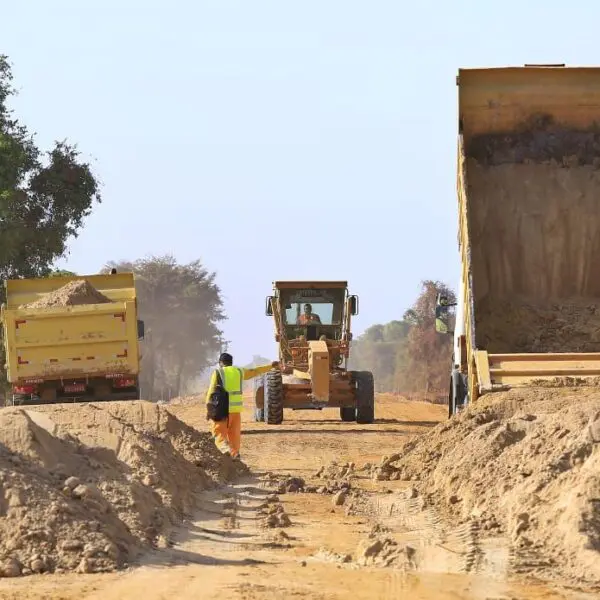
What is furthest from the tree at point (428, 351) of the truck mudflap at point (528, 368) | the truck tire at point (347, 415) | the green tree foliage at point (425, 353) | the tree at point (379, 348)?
the truck mudflap at point (528, 368)

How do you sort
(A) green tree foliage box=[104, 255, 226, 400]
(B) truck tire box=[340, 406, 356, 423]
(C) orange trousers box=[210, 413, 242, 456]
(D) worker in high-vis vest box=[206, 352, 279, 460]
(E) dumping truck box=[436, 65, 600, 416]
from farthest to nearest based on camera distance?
(A) green tree foliage box=[104, 255, 226, 400] < (B) truck tire box=[340, 406, 356, 423] < (E) dumping truck box=[436, 65, 600, 416] < (C) orange trousers box=[210, 413, 242, 456] < (D) worker in high-vis vest box=[206, 352, 279, 460]

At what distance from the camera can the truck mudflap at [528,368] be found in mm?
14883

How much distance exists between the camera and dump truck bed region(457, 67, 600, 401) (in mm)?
17984

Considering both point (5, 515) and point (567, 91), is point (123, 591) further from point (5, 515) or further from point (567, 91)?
point (567, 91)

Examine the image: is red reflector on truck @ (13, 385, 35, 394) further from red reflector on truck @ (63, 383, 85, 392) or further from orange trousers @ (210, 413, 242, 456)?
orange trousers @ (210, 413, 242, 456)

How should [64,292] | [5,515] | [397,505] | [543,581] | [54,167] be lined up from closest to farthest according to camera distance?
[543,581]
[5,515]
[397,505]
[64,292]
[54,167]

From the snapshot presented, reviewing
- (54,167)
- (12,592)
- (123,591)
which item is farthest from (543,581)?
(54,167)

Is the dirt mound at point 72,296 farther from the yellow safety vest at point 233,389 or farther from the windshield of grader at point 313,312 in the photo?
the yellow safety vest at point 233,389

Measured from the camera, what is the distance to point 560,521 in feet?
30.3

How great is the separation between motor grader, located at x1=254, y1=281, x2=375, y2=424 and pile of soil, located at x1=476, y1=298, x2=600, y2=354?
6.43 metres

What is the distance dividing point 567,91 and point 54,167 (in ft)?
65.5

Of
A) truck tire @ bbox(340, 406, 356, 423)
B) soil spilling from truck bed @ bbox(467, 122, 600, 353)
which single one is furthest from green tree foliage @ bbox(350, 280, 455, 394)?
soil spilling from truck bed @ bbox(467, 122, 600, 353)

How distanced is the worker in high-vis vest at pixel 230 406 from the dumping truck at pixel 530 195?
2873 mm

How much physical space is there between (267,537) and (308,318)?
15.6m
